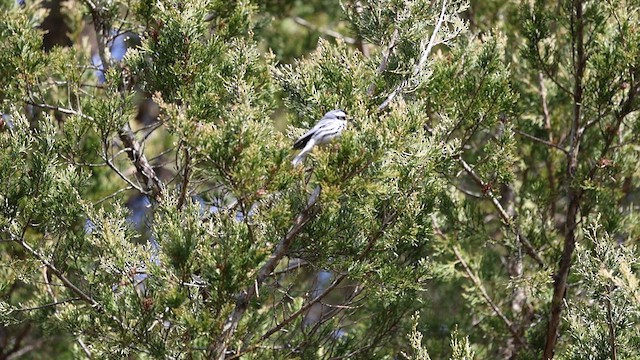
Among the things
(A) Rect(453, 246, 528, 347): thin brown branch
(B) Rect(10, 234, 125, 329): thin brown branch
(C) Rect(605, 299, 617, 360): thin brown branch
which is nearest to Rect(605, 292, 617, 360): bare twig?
(C) Rect(605, 299, 617, 360): thin brown branch

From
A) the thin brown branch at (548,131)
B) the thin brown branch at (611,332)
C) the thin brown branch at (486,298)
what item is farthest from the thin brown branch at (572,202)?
the thin brown branch at (611,332)

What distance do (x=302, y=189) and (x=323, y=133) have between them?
246mm

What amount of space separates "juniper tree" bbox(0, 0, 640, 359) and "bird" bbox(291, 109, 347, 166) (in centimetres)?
6

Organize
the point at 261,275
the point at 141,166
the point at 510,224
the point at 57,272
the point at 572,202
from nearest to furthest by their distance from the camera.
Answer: the point at 261,275
the point at 57,272
the point at 141,166
the point at 510,224
the point at 572,202

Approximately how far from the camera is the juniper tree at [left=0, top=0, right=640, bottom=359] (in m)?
3.25

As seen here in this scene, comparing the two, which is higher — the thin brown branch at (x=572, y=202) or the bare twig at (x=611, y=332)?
the thin brown branch at (x=572, y=202)

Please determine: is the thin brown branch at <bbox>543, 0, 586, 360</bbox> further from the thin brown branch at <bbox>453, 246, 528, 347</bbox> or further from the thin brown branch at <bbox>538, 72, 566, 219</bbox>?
the thin brown branch at <bbox>538, 72, 566, 219</bbox>

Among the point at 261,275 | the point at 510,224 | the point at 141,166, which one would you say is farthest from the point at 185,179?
the point at 510,224

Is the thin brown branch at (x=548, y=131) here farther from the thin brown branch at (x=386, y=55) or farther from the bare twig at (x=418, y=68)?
the thin brown branch at (x=386, y=55)

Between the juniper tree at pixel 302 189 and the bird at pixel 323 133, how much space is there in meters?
0.06

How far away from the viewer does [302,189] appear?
341cm

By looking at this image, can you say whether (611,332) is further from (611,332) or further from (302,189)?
(302,189)

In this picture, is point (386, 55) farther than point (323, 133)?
Yes

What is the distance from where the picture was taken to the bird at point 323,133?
344 cm
